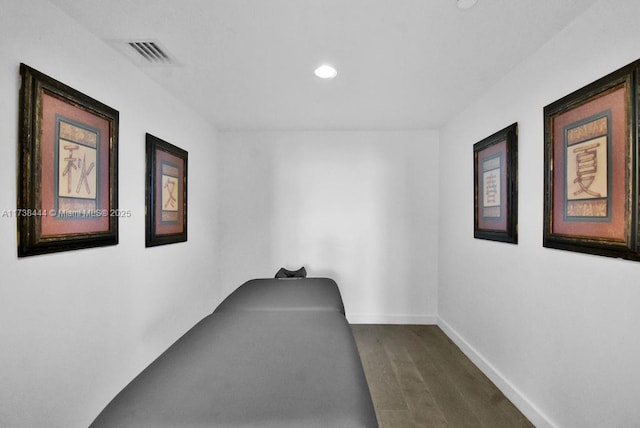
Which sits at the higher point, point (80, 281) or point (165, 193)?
point (165, 193)

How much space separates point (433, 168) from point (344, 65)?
6.53 ft

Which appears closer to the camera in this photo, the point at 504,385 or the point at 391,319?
the point at 504,385

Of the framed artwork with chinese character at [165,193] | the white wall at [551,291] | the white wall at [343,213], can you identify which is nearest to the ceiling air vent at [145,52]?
the framed artwork with chinese character at [165,193]

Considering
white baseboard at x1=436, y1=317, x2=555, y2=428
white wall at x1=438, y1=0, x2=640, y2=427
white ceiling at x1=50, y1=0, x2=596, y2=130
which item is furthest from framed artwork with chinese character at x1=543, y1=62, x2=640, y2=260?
white baseboard at x1=436, y1=317, x2=555, y2=428

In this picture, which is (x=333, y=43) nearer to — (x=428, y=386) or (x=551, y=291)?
(x=551, y=291)

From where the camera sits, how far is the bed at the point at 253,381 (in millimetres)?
850

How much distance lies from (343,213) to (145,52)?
240 centimetres

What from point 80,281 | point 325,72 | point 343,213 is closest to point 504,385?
point 343,213

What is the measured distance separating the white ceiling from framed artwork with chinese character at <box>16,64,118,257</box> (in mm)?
449

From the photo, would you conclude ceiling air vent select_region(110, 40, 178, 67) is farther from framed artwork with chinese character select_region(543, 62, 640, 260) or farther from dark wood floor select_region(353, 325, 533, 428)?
dark wood floor select_region(353, 325, 533, 428)

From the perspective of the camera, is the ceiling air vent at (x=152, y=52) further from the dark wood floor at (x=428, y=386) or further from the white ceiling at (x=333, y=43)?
the dark wood floor at (x=428, y=386)

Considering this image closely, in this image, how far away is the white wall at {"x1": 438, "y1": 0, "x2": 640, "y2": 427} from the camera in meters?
1.33

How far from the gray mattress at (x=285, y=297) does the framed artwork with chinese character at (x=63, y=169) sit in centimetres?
84

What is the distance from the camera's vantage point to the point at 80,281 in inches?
64.9
